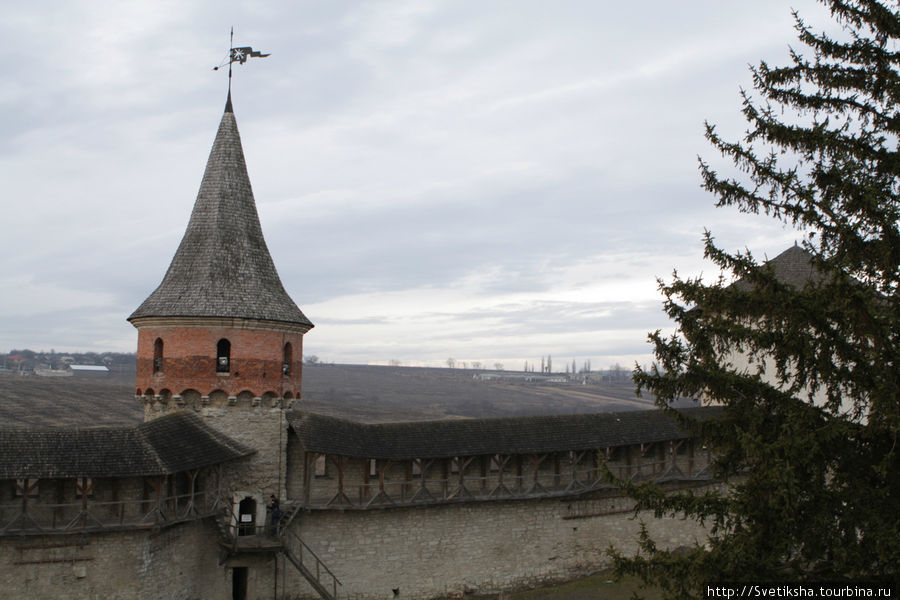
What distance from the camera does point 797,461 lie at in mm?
8766

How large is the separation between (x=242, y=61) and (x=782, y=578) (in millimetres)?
17248

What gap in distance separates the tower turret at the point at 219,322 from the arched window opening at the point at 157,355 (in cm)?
2

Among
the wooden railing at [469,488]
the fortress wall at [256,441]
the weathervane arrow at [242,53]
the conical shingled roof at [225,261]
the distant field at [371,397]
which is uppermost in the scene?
the weathervane arrow at [242,53]

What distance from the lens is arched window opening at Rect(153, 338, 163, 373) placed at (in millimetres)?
18047

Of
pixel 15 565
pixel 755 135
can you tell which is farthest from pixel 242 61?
pixel 755 135

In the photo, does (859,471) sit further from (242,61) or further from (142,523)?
(242,61)

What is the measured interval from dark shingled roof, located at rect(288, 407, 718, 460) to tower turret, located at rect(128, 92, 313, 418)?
1511 millimetres

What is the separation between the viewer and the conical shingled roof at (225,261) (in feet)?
59.2

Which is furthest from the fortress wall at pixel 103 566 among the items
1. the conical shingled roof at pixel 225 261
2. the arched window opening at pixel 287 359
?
the conical shingled roof at pixel 225 261

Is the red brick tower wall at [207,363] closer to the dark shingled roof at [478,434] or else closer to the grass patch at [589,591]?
the dark shingled roof at [478,434]

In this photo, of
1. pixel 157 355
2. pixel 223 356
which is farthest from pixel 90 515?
pixel 223 356

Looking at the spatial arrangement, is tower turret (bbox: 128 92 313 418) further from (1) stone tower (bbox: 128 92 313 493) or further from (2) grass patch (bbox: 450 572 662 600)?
(2) grass patch (bbox: 450 572 662 600)

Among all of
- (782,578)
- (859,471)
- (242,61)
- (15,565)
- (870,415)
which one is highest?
(242,61)

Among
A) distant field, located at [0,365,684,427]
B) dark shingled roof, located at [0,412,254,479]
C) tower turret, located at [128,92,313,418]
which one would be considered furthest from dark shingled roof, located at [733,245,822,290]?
distant field, located at [0,365,684,427]
